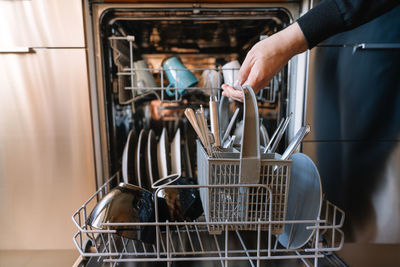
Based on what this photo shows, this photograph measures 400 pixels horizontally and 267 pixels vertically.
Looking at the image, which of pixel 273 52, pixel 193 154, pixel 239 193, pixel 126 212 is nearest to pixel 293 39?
pixel 273 52

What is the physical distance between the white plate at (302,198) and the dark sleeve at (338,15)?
277 mm

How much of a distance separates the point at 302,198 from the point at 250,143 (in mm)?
252

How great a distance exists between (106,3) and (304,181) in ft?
2.41

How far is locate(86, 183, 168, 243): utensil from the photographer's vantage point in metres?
0.44

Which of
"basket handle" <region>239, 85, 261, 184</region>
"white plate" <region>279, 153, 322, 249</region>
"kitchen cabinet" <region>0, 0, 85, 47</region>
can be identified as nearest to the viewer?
"basket handle" <region>239, 85, 261, 184</region>

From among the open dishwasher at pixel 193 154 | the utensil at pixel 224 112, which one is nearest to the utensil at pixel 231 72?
the open dishwasher at pixel 193 154

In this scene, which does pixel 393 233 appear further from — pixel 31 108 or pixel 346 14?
pixel 31 108

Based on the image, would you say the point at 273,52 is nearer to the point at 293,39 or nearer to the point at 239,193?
the point at 293,39

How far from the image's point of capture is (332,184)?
2.23ft

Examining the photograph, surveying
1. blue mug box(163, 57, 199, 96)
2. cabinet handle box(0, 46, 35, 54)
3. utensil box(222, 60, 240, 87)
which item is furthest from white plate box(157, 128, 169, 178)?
cabinet handle box(0, 46, 35, 54)

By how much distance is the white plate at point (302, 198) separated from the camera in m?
0.49

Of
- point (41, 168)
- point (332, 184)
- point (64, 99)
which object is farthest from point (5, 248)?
point (332, 184)

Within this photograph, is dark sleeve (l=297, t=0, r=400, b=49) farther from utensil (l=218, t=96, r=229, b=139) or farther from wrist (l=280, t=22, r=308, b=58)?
utensil (l=218, t=96, r=229, b=139)

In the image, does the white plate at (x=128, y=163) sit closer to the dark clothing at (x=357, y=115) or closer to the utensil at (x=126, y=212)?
the utensil at (x=126, y=212)
